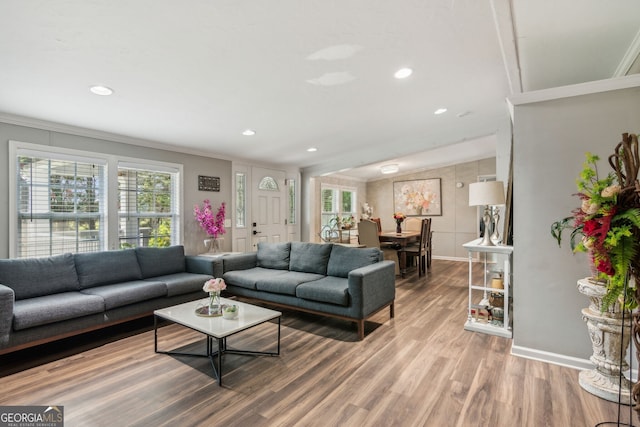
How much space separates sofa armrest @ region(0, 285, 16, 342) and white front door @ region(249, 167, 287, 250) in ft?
11.0

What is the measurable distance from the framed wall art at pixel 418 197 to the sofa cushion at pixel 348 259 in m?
5.08

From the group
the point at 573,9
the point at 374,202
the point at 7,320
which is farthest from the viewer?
the point at 374,202

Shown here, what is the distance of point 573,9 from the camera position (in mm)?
1935

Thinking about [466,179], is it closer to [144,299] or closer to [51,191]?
[144,299]

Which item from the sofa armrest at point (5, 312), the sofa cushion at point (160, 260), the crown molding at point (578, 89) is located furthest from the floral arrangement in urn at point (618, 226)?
the sofa cushion at point (160, 260)

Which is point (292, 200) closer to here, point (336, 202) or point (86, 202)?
point (336, 202)

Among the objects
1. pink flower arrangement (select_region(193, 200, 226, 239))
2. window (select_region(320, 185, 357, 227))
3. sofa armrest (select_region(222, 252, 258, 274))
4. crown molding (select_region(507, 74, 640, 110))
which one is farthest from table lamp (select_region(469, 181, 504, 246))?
window (select_region(320, 185, 357, 227))

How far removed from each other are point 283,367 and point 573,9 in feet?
10.1

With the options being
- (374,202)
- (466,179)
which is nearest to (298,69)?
(466,179)

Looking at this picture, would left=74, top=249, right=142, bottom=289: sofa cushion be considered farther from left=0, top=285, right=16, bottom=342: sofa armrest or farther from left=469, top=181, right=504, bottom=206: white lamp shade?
left=469, top=181, right=504, bottom=206: white lamp shade

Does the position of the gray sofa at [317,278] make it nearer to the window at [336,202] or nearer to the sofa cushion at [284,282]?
the sofa cushion at [284,282]

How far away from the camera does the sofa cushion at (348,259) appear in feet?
11.8

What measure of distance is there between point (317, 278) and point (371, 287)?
2.51 feet

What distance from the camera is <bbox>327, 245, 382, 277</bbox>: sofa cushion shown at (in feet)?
11.8
